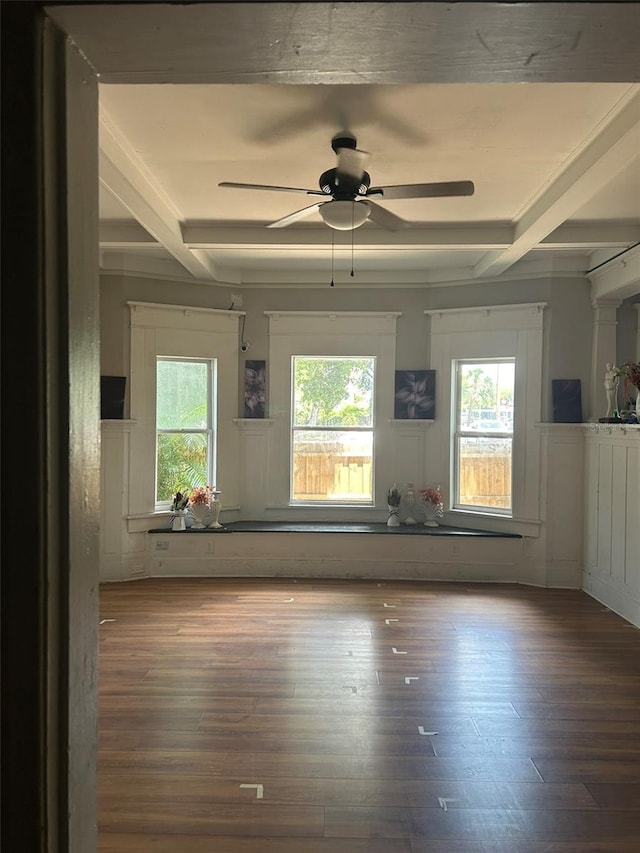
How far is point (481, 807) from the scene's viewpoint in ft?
7.46

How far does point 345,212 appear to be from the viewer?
302 centimetres

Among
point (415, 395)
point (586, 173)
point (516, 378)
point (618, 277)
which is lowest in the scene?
point (415, 395)

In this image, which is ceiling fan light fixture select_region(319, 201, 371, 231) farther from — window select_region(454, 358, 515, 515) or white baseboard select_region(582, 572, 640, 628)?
white baseboard select_region(582, 572, 640, 628)

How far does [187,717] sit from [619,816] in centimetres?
202

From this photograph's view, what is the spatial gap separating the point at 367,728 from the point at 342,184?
Answer: 285cm

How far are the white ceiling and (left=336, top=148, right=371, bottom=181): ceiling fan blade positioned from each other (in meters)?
0.08

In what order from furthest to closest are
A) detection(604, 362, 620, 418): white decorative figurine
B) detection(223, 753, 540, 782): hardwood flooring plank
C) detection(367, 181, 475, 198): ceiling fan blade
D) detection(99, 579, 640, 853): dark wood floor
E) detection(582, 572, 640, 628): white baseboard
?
detection(604, 362, 620, 418): white decorative figurine, detection(582, 572, 640, 628): white baseboard, detection(367, 181, 475, 198): ceiling fan blade, detection(223, 753, 540, 782): hardwood flooring plank, detection(99, 579, 640, 853): dark wood floor

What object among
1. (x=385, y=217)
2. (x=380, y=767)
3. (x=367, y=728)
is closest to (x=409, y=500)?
(x=367, y=728)

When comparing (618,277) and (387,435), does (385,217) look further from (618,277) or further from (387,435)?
(387,435)

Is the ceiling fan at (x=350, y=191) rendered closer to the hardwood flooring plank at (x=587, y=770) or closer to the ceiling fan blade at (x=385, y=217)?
the ceiling fan blade at (x=385, y=217)

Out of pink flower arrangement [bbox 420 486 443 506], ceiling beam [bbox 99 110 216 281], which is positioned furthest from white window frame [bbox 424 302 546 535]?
ceiling beam [bbox 99 110 216 281]

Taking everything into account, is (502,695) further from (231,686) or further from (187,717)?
(187,717)

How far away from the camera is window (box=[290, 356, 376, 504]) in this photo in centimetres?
595

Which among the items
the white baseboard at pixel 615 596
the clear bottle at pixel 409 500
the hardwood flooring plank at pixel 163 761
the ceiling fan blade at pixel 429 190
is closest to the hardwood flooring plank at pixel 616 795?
the hardwood flooring plank at pixel 163 761
